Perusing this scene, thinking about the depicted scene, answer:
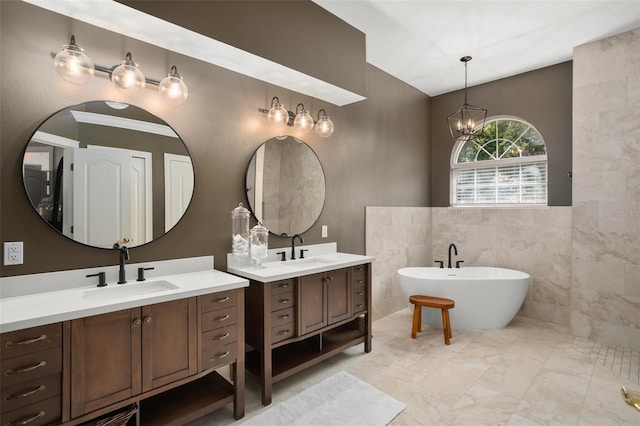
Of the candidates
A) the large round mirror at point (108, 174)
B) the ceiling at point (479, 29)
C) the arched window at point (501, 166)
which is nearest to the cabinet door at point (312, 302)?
the large round mirror at point (108, 174)

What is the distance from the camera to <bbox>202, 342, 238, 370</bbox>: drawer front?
6.34 feet

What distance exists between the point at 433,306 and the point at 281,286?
5.80 ft

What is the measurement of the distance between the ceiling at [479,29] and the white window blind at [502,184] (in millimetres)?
1269

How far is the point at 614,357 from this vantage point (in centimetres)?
298

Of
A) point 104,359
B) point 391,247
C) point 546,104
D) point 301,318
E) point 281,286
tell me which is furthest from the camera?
point 391,247

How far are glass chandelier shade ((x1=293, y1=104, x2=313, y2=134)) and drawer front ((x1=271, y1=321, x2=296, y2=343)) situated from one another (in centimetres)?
177

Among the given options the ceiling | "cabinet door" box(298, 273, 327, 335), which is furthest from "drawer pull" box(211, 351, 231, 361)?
the ceiling

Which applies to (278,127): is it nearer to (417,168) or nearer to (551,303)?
(417,168)

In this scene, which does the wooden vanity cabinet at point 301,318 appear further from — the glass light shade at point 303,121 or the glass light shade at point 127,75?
the glass light shade at point 127,75

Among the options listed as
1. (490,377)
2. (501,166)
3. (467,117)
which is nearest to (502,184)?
(501,166)

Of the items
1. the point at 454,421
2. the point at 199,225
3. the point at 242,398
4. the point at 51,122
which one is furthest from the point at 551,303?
the point at 51,122

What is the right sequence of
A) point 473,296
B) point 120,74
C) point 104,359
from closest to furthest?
point 104,359 < point 120,74 < point 473,296

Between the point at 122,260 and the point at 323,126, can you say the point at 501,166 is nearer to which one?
the point at 323,126

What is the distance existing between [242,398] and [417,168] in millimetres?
3777
